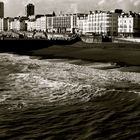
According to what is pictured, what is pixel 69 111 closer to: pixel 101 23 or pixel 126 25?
pixel 126 25

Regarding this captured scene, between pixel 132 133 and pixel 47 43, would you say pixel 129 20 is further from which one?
pixel 132 133

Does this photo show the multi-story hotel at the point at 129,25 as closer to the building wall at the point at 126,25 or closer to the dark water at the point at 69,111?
the building wall at the point at 126,25

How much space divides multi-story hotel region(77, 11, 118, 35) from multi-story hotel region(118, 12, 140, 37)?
3524 millimetres

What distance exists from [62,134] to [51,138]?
58cm

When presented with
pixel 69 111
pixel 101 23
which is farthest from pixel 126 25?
pixel 69 111

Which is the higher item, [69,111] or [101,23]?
[101,23]

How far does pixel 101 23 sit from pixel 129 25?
16.5 meters

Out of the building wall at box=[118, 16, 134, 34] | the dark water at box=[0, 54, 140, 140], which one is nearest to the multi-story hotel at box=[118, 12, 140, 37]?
the building wall at box=[118, 16, 134, 34]

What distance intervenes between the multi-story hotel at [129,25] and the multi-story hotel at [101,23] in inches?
139

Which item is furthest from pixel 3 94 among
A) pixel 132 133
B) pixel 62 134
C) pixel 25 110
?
pixel 132 133

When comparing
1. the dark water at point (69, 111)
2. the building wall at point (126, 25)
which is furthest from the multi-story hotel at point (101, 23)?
the dark water at point (69, 111)

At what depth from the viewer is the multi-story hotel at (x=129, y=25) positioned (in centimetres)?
15225

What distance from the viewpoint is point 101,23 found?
166 meters

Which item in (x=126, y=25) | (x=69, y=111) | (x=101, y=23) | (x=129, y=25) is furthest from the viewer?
(x=101, y=23)
